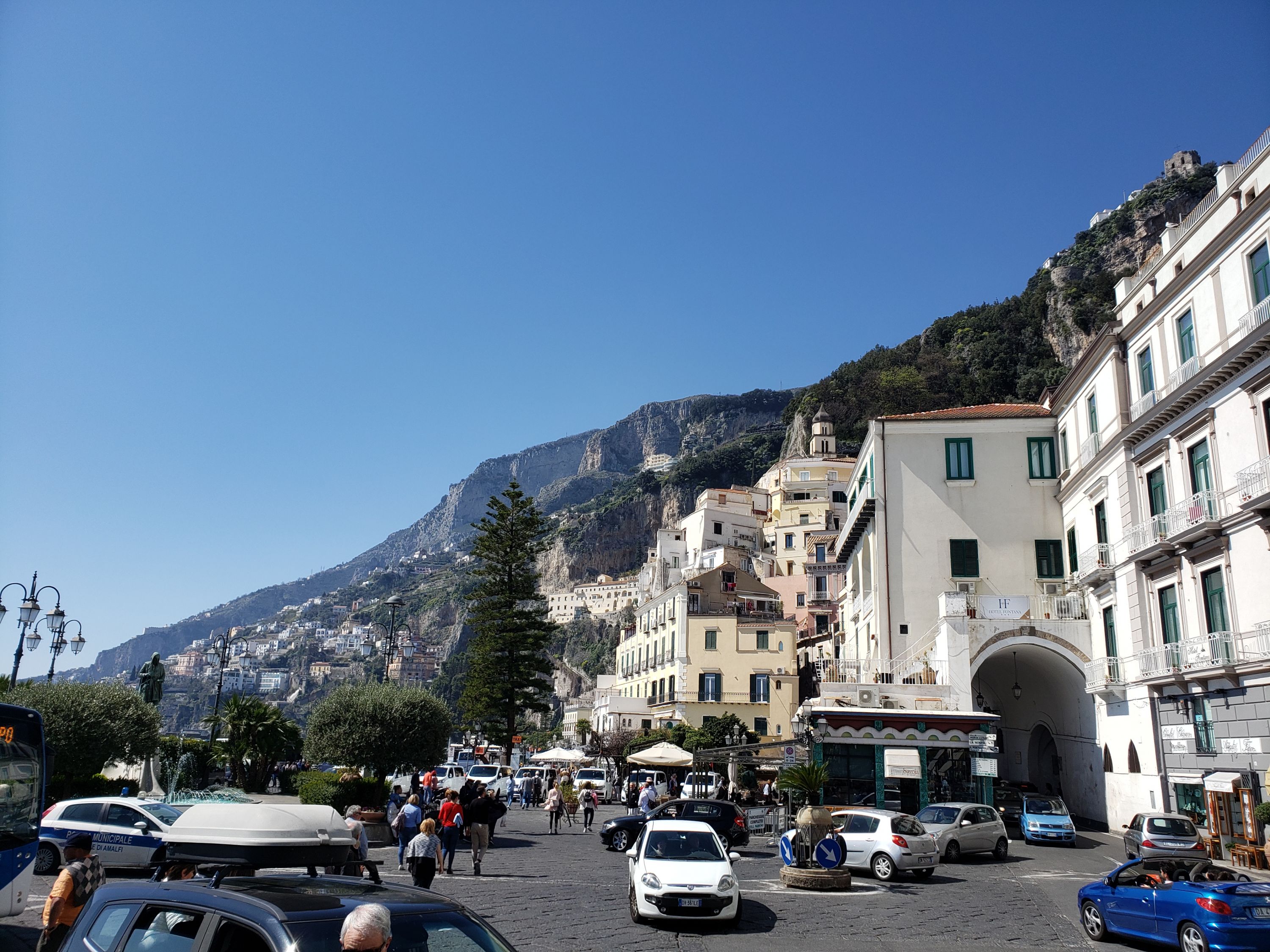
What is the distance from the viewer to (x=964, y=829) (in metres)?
19.8

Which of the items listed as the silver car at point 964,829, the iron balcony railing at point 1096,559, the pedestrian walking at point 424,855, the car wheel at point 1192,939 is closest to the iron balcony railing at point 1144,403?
the iron balcony railing at point 1096,559

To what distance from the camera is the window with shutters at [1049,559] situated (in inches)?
1200

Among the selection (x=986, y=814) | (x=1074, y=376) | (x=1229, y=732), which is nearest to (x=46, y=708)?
(x=986, y=814)

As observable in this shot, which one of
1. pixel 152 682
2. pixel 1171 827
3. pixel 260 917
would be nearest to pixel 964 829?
pixel 1171 827

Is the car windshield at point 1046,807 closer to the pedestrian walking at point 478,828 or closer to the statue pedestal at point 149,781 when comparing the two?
the pedestrian walking at point 478,828

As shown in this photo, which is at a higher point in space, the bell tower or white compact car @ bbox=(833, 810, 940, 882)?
the bell tower

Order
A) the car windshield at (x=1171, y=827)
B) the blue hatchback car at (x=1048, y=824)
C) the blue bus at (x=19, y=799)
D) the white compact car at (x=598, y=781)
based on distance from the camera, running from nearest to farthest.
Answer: the blue bus at (x=19, y=799)
the car windshield at (x=1171, y=827)
the blue hatchback car at (x=1048, y=824)
the white compact car at (x=598, y=781)

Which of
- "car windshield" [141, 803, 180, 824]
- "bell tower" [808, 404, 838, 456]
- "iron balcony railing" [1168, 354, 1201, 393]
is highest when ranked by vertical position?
"bell tower" [808, 404, 838, 456]

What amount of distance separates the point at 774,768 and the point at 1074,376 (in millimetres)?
21169

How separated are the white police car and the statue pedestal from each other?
10.7 m

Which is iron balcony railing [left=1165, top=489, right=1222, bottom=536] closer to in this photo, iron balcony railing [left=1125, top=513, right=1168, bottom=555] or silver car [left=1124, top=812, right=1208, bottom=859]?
iron balcony railing [left=1125, top=513, right=1168, bottom=555]

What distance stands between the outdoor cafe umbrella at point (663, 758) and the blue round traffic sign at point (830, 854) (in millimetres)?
14040

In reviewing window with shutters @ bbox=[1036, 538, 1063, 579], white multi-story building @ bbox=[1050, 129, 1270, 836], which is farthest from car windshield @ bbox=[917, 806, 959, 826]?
window with shutters @ bbox=[1036, 538, 1063, 579]

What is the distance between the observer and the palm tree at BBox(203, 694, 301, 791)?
3284 centimetres
